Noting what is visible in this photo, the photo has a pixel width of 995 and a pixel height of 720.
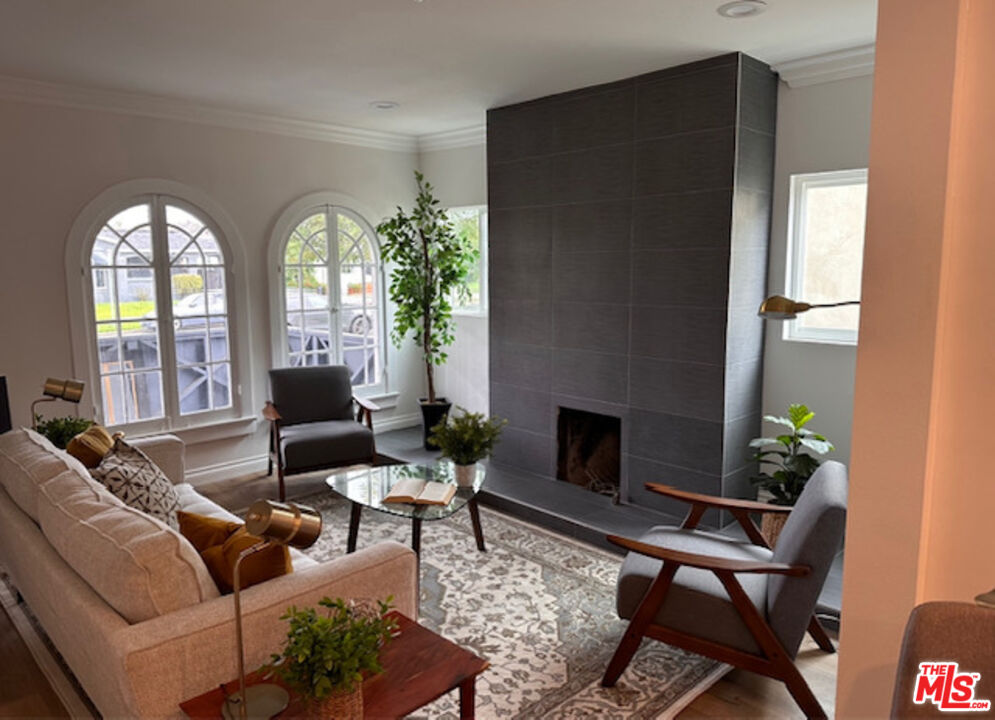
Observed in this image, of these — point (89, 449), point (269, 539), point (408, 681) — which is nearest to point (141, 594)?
point (269, 539)

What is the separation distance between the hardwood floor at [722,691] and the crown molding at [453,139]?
13.6 ft

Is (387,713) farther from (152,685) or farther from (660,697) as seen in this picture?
(660,697)

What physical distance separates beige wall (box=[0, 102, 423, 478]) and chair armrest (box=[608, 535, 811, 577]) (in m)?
3.63

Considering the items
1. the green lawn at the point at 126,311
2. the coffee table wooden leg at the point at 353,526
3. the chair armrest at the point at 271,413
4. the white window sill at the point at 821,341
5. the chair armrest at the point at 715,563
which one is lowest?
the coffee table wooden leg at the point at 353,526

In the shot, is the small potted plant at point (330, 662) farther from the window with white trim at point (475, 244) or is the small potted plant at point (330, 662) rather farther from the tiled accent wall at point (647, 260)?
the window with white trim at point (475, 244)

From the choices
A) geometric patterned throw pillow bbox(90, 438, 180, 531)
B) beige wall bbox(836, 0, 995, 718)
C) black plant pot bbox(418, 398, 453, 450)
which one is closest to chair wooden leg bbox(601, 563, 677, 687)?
beige wall bbox(836, 0, 995, 718)

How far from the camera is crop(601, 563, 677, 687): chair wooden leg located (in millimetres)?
2504

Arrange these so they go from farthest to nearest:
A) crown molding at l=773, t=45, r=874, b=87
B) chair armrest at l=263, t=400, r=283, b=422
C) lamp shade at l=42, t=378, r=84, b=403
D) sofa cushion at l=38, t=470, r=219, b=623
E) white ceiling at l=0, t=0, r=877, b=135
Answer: chair armrest at l=263, t=400, r=283, b=422 → crown molding at l=773, t=45, r=874, b=87 → lamp shade at l=42, t=378, r=84, b=403 → white ceiling at l=0, t=0, r=877, b=135 → sofa cushion at l=38, t=470, r=219, b=623

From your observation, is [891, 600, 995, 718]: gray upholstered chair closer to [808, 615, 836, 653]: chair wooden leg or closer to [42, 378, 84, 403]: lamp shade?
[808, 615, 836, 653]: chair wooden leg

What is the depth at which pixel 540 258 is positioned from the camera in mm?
4715

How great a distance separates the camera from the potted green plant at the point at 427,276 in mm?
5445

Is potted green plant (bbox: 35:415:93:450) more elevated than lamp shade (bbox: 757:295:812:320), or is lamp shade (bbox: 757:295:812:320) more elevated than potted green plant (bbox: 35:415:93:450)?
lamp shade (bbox: 757:295:812:320)

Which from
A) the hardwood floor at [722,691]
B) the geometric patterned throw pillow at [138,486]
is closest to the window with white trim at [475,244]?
the geometric patterned throw pillow at [138,486]

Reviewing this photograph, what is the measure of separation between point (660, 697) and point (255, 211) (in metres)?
4.17
